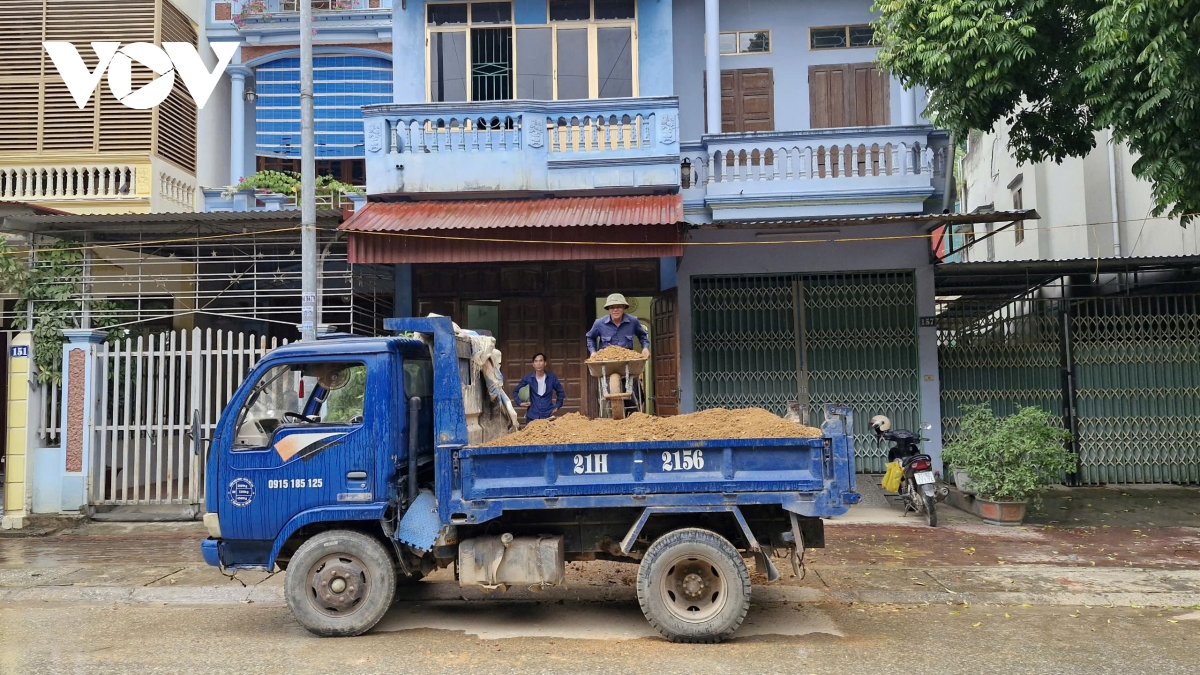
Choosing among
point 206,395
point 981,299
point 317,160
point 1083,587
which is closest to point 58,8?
point 317,160

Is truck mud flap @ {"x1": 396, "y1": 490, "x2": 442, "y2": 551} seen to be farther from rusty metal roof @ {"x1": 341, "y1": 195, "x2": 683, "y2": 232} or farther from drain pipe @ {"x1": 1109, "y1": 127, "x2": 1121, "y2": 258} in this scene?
drain pipe @ {"x1": 1109, "y1": 127, "x2": 1121, "y2": 258}

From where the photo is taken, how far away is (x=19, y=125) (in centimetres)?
1272

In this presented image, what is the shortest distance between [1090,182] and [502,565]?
13341 millimetres

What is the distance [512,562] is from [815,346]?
681 cm

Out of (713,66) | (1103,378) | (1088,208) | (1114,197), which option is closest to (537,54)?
(713,66)

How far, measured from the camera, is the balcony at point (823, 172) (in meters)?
10.6

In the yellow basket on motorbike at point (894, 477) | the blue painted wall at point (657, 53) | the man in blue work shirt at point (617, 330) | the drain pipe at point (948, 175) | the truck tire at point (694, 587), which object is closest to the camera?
the truck tire at point (694, 587)

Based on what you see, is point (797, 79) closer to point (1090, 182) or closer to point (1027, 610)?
point (1090, 182)

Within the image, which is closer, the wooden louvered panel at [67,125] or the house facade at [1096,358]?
the house facade at [1096,358]

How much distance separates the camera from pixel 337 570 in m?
5.38

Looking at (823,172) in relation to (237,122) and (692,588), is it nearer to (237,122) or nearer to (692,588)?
(692,588)

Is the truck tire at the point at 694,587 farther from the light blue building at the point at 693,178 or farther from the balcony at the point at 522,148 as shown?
the balcony at the point at 522,148

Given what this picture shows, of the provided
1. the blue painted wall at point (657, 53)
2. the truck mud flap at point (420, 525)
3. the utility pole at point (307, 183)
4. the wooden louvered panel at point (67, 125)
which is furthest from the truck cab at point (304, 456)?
the wooden louvered panel at point (67, 125)

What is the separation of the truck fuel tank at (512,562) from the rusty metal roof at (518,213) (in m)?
4.63
